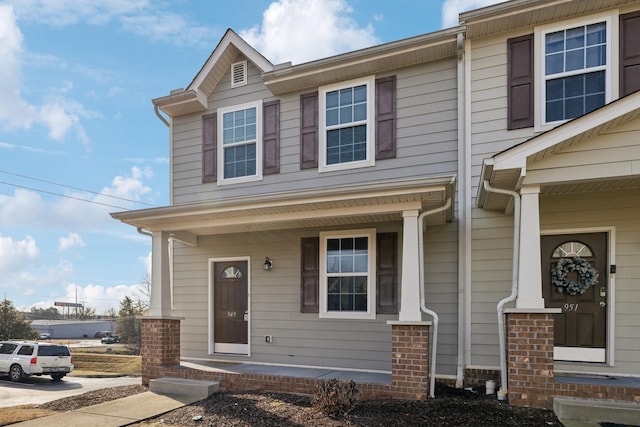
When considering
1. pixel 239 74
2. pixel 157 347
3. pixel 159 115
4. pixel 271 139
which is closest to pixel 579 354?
pixel 271 139

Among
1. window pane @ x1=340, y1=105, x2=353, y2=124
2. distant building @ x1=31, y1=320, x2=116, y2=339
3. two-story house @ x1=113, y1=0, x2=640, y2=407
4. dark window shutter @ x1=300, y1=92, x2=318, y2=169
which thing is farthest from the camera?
distant building @ x1=31, y1=320, x2=116, y2=339

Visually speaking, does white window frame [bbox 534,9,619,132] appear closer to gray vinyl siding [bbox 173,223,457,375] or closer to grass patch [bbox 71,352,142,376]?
gray vinyl siding [bbox 173,223,457,375]

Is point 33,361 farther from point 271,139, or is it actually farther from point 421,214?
point 421,214

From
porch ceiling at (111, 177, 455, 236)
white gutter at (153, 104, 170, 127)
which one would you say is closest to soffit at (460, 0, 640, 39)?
porch ceiling at (111, 177, 455, 236)

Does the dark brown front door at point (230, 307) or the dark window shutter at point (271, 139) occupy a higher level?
the dark window shutter at point (271, 139)

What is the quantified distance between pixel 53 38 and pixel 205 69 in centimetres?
299

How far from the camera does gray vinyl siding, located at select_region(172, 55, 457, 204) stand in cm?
648

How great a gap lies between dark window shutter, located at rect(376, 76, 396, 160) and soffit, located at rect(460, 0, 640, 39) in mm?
1452

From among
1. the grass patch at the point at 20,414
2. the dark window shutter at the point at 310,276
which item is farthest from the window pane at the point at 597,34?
the grass patch at the point at 20,414

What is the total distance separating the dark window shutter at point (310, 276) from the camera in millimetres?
7219

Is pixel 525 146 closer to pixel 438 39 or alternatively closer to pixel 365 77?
pixel 438 39

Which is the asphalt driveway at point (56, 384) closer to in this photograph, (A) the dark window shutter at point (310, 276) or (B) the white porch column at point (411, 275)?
(A) the dark window shutter at point (310, 276)

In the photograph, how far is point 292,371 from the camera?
6488 mm

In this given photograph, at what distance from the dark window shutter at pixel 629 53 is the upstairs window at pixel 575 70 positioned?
16cm
